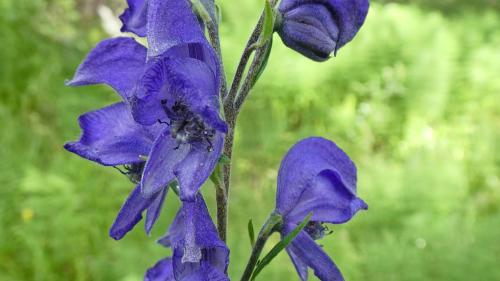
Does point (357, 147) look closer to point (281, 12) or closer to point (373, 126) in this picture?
point (373, 126)

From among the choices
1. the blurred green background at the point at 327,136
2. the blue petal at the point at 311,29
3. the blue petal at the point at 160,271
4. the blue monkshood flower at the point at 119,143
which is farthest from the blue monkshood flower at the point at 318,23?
the blurred green background at the point at 327,136

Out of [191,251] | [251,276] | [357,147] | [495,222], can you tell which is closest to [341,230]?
[495,222]

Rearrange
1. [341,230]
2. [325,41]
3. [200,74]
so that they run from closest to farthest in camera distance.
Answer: [200,74]
[325,41]
[341,230]

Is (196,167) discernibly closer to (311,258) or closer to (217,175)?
(217,175)

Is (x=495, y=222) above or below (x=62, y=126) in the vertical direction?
above

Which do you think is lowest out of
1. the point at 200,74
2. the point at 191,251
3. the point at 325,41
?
the point at 191,251

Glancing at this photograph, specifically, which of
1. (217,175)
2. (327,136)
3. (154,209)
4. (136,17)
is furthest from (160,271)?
(327,136)

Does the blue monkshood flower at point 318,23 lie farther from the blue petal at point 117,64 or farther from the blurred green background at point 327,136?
the blurred green background at point 327,136
